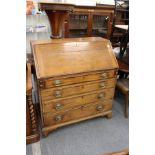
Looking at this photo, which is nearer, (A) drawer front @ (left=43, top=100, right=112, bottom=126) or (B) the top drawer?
(B) the top drawer

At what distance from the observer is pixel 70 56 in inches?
62.9

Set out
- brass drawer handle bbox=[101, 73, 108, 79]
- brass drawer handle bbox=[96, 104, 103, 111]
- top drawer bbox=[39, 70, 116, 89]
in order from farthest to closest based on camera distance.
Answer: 1. brass drawer handle bbox=[96, 104, 103, 111]
2. brass drawer handle bbox=[101, 73, 108, 79]
3. top drawer bbox=[39, 70, 116, 89]

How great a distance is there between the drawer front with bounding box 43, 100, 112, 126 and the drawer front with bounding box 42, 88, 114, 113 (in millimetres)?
57

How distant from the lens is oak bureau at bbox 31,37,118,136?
58.5 inches

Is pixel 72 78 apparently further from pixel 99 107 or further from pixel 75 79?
pixel 99 107

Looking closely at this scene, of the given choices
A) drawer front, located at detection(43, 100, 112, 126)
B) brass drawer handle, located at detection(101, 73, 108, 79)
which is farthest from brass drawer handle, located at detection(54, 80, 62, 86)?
brass drawer handle, located at detection(101, 73, 108, 79)

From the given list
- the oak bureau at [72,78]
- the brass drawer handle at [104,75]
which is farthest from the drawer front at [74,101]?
the brass drawer handle at [104,75]

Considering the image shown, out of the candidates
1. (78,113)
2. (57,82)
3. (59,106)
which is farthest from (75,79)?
(78,113)

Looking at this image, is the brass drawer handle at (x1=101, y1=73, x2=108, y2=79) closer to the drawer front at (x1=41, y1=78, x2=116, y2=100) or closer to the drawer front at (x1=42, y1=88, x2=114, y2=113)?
the drawer front at (x1=41, y1=78, x2=116, y2=100)

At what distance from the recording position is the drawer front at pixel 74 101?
157 cm

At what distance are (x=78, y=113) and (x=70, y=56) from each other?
0.63 m
